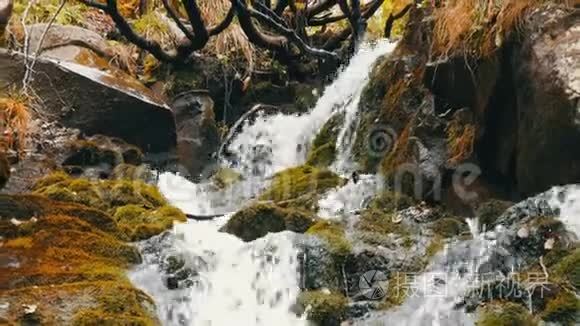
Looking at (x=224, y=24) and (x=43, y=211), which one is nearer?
(x=43, y=211)

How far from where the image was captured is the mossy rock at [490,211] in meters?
5.66

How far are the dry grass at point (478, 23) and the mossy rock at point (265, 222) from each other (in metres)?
1.86

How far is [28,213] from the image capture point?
17.1 feet

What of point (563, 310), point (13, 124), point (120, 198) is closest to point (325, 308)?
point (563, 310)

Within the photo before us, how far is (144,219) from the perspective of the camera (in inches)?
245

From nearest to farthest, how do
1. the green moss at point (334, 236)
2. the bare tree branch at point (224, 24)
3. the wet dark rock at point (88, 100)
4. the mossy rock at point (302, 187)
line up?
the green moss at point (334, 236), the mossy rock at point (302, 187), the wet dark rock at point (88, 100), the bare tree branch at point (224, 24)

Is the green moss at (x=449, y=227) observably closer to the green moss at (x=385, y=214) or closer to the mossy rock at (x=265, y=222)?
the green moss at (x=385, y=214)

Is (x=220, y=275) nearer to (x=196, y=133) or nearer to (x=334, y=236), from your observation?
(x=334, y=236)

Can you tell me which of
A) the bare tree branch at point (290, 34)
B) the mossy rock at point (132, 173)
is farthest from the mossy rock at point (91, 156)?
the bare tree branch at point (290, 34)

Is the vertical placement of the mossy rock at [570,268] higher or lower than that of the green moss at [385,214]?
lower

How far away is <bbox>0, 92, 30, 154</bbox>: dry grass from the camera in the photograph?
7.80 metres

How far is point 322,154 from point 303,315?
3.99m

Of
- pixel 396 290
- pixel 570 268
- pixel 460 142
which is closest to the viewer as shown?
pixel 570 268

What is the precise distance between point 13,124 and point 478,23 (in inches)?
174
